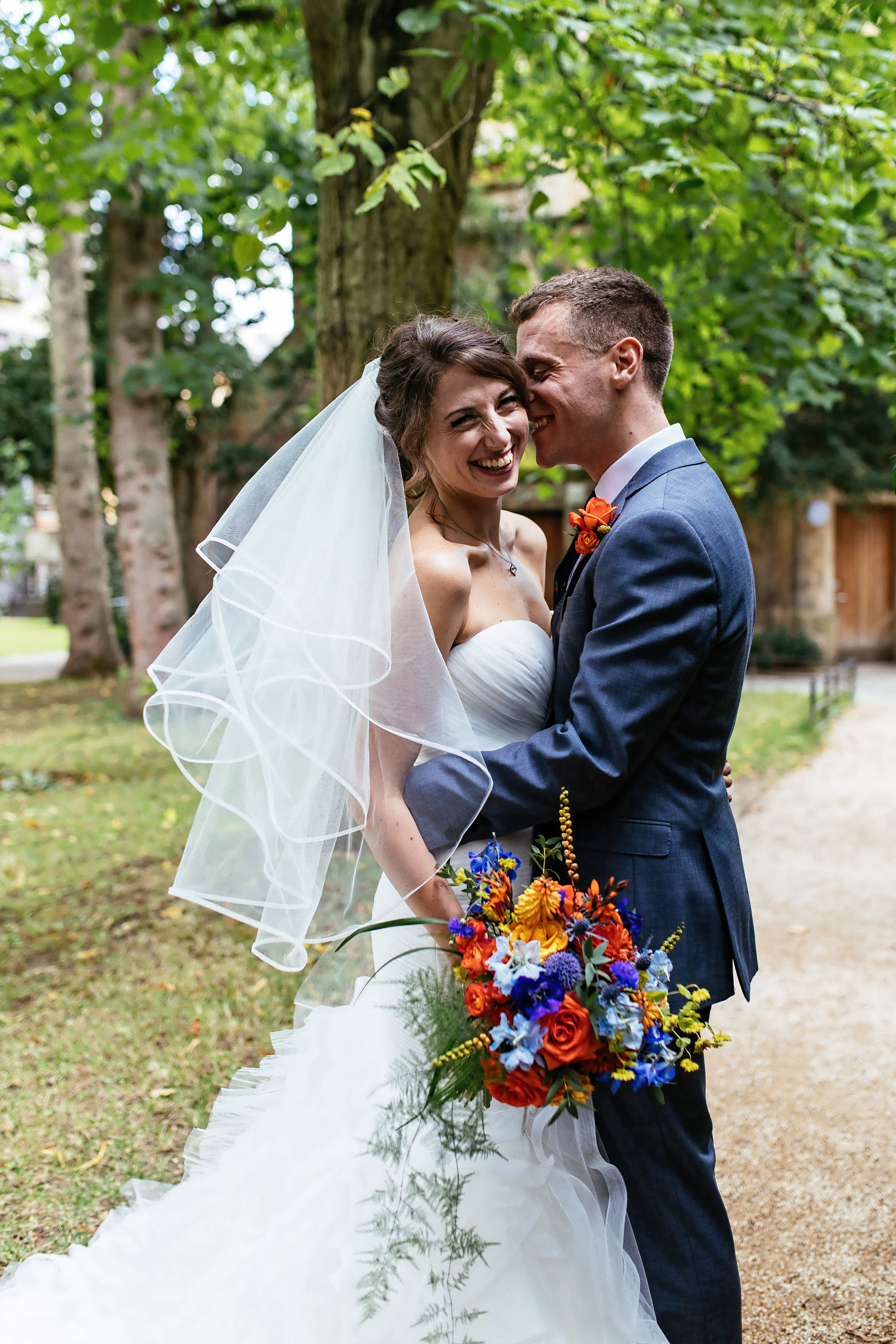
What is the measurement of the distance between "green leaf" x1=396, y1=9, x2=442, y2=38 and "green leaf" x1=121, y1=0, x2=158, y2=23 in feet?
3.94

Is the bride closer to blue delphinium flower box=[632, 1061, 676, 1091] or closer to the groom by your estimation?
the groom

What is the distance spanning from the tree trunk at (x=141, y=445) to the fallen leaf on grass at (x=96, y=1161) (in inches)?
311

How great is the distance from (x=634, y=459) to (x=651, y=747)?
632mm

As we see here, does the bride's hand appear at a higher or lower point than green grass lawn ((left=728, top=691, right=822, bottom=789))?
higher

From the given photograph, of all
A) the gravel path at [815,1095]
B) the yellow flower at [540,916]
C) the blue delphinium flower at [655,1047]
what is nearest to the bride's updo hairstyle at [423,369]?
the yellow flower at [540,916]

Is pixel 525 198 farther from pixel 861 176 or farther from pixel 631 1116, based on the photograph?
pixel 631 1116

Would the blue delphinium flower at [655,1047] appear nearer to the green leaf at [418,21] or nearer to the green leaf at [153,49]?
the green leaf at [418,21]

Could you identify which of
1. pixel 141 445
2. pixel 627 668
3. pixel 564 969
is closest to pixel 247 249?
pixel 627 668

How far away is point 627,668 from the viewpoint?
1854 mm

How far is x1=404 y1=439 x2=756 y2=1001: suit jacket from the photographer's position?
186 cm

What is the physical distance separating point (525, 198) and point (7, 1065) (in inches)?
661

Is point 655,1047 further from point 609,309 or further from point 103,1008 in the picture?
point 103,1008

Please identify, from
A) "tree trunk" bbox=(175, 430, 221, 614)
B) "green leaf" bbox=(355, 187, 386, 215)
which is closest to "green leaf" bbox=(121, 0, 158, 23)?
"green leaf" bbox=(355, 187, 386, 215)

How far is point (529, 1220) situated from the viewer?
76.4 inches
